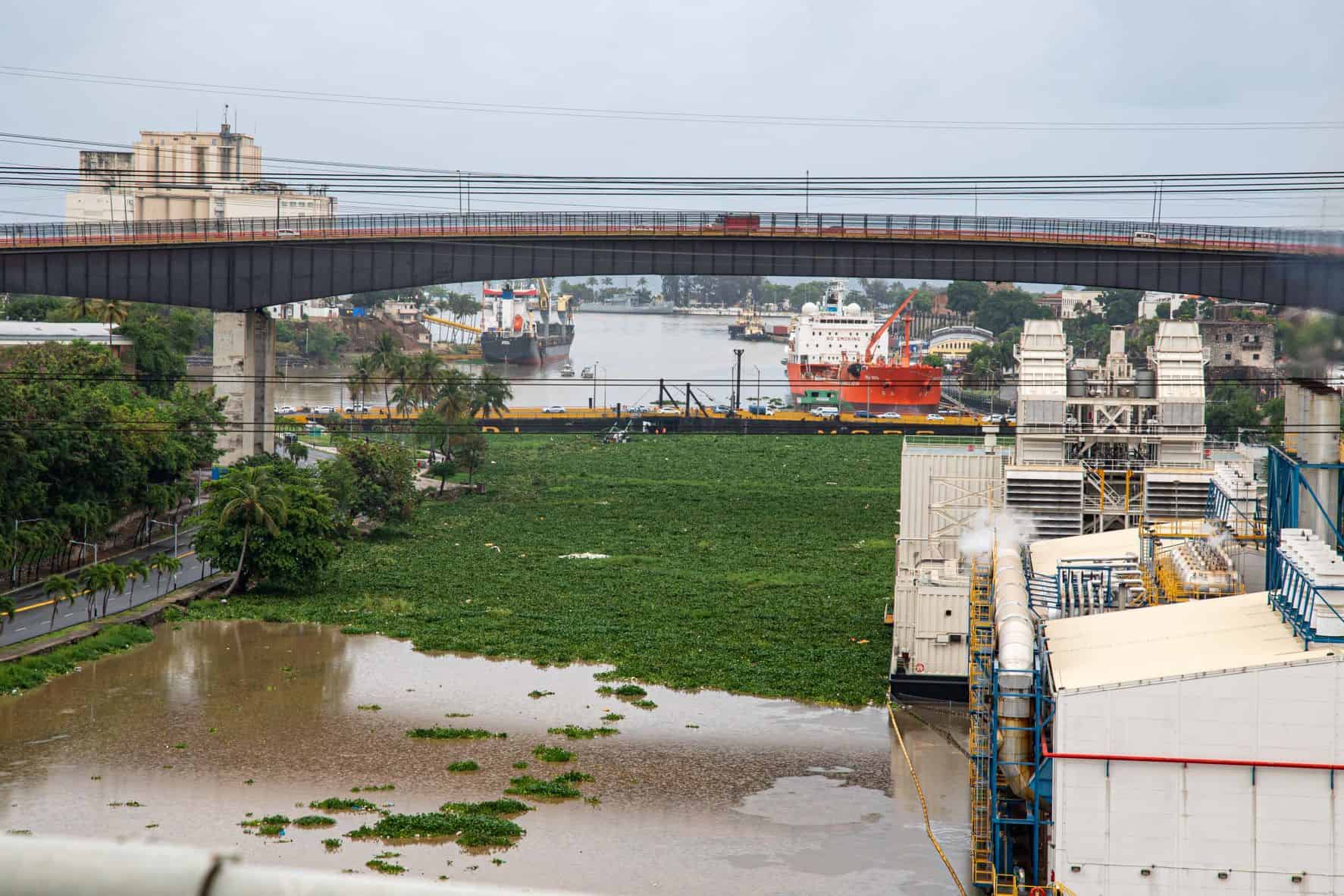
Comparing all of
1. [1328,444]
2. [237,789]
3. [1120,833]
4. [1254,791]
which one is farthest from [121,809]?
[1328,444]

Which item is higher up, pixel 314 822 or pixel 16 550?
pixel 16 550

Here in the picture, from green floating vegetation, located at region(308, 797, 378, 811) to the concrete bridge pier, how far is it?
3262cm

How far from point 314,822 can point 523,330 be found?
138 meters

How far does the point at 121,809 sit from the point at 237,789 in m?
1.95

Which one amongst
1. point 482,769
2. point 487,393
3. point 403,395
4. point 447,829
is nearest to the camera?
point 447,829

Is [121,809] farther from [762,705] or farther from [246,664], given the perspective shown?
[762,705]

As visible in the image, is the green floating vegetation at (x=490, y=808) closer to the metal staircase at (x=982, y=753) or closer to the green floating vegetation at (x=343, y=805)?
the green floating vegetation at (x=343, y=805)

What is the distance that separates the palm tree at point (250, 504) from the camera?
40531mm

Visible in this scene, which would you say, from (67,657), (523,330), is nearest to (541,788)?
(67,657)

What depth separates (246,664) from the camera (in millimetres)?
33688

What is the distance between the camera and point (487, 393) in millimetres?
76125

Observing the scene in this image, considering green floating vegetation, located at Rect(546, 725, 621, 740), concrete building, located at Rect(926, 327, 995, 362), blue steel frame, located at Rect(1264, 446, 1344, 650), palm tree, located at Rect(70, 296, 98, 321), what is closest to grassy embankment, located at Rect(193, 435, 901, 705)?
green floating vegetation, located at Rect(546, 725, 621, 740)

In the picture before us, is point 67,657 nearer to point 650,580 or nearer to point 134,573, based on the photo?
point 134,573

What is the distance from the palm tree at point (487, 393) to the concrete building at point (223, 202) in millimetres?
12349
